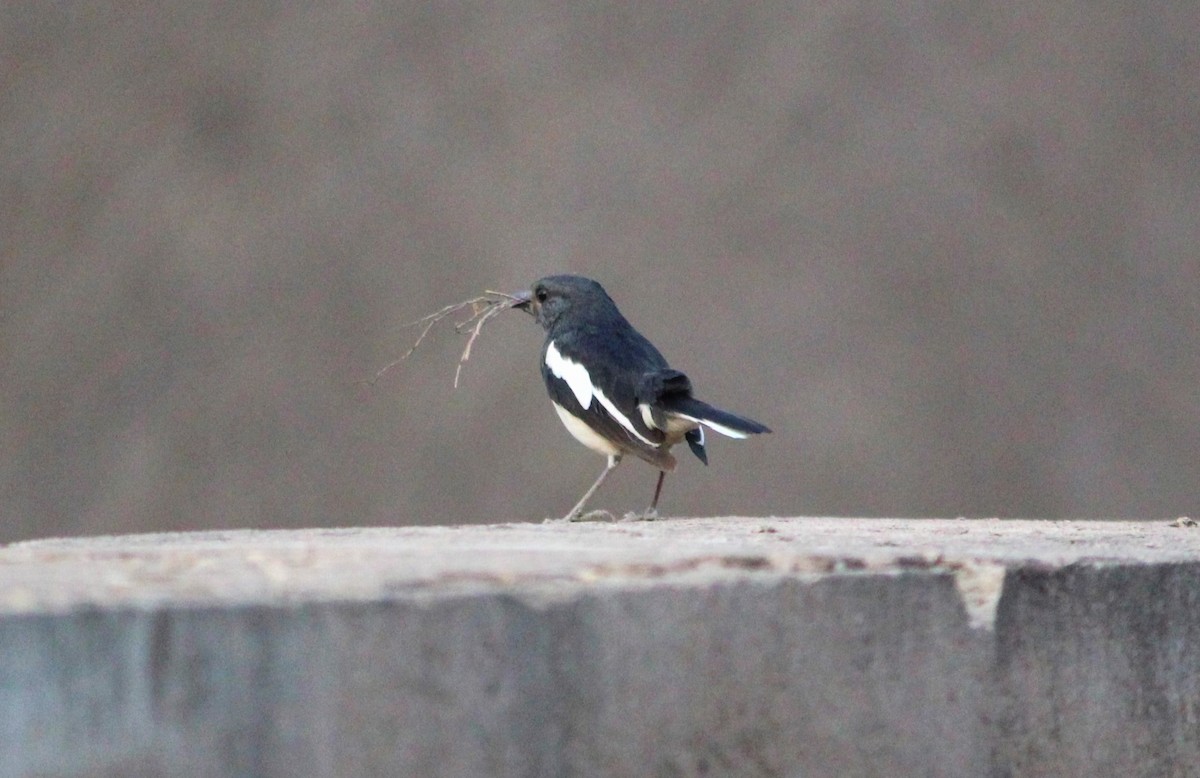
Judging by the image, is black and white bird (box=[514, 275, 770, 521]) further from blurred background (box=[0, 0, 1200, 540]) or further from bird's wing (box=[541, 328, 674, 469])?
blurred background (box=[0, 0, 1200, 540])

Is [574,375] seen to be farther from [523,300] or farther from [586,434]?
[523,300]

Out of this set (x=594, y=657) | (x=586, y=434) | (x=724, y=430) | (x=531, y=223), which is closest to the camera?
(x=594, y=657)

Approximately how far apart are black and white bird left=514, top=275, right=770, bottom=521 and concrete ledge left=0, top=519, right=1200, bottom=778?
4.93ft

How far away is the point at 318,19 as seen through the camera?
7113 mm

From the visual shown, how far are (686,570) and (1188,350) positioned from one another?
574 cm

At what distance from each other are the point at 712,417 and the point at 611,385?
40 cm

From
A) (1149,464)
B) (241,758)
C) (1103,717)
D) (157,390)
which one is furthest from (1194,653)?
(157,390)

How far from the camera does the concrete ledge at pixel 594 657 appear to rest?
1.43 meters

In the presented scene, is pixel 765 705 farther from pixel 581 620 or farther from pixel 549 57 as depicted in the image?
pixel 549 57

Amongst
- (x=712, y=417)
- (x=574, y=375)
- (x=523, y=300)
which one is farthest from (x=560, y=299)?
(x=712, y=417)

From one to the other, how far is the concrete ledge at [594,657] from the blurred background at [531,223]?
15.9 feet

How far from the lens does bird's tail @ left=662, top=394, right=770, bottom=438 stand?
348 cm

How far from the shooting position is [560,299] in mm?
4398

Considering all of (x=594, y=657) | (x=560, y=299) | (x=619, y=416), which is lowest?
(x=594, y=657)
